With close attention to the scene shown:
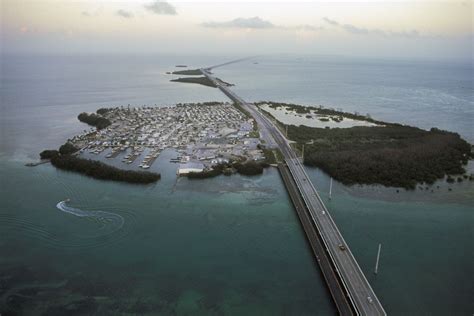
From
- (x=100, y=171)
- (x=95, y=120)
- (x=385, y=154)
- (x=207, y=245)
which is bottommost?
(x=207, y=245)

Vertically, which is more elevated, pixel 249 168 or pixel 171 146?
pixel 171 146

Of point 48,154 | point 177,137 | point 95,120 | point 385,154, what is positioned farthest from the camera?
point 95,120

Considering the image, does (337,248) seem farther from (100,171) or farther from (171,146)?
(171,146)

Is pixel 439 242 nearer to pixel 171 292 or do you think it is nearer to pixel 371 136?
pixel 171 292

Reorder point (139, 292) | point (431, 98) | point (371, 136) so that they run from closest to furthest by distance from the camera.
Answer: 1. point (139, 292)
2. point (371, 136)
3. point (431, 98)

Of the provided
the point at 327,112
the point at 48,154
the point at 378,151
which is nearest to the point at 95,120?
the point at 48,154

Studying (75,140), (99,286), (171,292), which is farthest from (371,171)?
(75,140)

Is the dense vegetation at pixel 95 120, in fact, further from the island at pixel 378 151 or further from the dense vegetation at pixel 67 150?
the island at pixel 378 151
